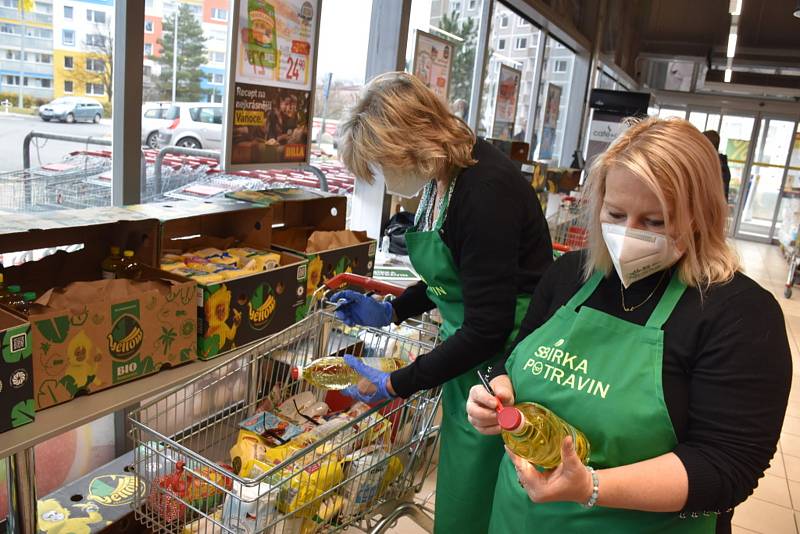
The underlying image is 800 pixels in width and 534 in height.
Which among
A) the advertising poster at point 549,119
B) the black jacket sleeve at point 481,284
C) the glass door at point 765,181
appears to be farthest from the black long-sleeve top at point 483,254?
the glass door at point 765,181

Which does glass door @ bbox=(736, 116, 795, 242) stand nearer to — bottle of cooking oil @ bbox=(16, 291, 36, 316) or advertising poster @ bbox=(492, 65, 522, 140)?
advertising poster @ bbox=(492, 65, 522, 140)

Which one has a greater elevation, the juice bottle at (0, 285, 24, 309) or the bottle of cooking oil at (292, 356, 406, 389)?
the juice bottle at (0, 285, 24, 309)

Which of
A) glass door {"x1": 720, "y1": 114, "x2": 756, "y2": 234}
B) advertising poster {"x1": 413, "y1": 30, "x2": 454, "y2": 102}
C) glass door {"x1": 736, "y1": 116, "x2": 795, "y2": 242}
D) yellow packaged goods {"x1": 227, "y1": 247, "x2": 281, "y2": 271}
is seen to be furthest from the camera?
glass door {"x1": 720, "y1": 114, "x2": 756, "y2": 234}

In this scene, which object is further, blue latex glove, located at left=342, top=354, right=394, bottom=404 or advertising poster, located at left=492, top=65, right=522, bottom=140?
advertising poster, located at left=492, top=65, right=522, bottom=140

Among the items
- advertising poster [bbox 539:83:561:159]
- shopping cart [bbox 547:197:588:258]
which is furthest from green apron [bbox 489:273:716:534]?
advertising poster [bbox 539:83:561:159]

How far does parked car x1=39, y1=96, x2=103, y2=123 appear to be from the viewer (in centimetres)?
262

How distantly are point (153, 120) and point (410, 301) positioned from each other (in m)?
1.53

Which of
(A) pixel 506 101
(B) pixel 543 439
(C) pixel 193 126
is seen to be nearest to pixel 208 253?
(C) pixel 193 126

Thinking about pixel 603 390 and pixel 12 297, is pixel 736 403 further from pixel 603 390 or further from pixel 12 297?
pixel 12 297

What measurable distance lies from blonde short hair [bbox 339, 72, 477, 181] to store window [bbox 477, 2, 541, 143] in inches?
178

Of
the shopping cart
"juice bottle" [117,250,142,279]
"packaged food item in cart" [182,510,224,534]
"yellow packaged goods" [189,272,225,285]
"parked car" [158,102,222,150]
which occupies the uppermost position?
"parked car" [158,102,222,150]

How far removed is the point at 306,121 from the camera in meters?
3.56

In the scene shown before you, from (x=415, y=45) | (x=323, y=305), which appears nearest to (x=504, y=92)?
(x=415, y=45)

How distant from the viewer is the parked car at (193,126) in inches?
120
